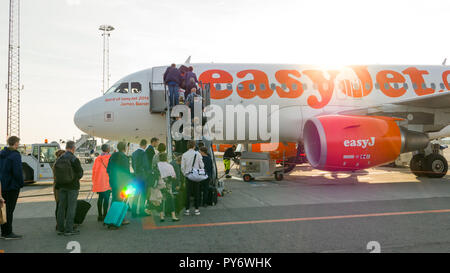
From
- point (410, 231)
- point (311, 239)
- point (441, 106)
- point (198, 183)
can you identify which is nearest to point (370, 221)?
point (410, 231)

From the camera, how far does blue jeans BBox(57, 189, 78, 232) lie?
207 inches

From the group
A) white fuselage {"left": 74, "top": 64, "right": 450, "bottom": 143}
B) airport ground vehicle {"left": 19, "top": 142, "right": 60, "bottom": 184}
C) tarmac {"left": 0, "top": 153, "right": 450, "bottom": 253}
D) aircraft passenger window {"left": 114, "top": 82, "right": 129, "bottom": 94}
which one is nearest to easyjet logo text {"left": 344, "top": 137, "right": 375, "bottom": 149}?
tarmac {"left": 0, "top": 153, "right": 450, "bottom": 253}

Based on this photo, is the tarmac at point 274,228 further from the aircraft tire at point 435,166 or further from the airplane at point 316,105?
the aircraft tire at point 435,166

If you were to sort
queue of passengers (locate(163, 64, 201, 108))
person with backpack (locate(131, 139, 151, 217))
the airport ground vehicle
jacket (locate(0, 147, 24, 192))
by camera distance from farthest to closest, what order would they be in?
1. the airport ground vehicle
2. queue of passengers (locate(163, 64, 201, 108))
3. person with backpack (locate(131, 139, 151, 217))
4. jacket (locate(0, 147, 24, 192))

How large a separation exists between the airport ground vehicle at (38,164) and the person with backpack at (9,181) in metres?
8.93

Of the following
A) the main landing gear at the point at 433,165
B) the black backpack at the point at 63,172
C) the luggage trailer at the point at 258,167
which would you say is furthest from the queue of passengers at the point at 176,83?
the main landing gear at the point at 433,165

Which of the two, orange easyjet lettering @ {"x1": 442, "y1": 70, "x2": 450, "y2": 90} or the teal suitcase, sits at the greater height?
→ orange easyjet lettering @ {"x1": 442, "y1": 70, "x2": 450, "y2": 90}

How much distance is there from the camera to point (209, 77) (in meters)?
11.7

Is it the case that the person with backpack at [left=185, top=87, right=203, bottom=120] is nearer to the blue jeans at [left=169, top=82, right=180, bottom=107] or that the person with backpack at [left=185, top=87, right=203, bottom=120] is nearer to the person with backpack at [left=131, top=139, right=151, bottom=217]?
the blue jeans at [left=169, top=82, right=180, bottom=107]

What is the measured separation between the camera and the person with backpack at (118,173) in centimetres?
600

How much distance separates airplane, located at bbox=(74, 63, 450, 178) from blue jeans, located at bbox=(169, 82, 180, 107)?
1131mm

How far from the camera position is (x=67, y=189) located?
5367 millimetres

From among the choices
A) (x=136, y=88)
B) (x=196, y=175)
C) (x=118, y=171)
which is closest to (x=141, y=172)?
(x=118, y=171)
